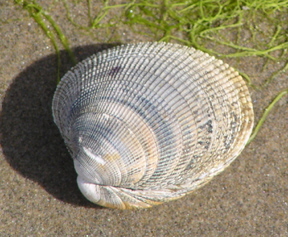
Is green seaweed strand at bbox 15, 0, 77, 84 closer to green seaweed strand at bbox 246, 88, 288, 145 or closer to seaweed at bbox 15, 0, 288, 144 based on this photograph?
seaweed at bbox 15, 0, 288, 144

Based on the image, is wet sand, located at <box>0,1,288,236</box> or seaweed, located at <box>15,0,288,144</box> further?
seaweed, located at <box>15,0,288,144</box>

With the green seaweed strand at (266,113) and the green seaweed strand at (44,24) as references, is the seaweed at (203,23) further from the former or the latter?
the green seaweed strand at (266,113)

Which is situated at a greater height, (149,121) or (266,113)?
(149,121)

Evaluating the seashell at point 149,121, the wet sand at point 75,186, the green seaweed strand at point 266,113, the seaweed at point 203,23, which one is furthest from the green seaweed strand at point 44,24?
the green seaweed strand at point 266,113

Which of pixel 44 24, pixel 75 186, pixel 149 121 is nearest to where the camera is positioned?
pixel 149 121

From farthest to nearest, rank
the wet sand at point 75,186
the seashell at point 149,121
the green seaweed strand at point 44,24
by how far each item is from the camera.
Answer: the green seaweed strand at point 44,24, the wet sand at point 75,186, the seashell at point 149,121

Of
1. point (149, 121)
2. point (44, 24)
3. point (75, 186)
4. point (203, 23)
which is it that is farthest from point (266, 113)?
point (44, 24)

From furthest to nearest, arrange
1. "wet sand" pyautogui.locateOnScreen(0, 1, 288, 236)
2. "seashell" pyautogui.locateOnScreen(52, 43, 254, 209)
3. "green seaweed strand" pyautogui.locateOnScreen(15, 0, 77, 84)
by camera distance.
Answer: "green seaweed strand" pyautogui.locateOnScreen(15, 0, 77, 84), "wet sand" pyautogui.locateOnScreen(0, 1, 288, 236), "seashell" pyautogui.locateOnScreen(52, 43, 254, 209)

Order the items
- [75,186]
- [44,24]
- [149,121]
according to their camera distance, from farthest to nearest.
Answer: [44,24] → [75,186] → [149,121]

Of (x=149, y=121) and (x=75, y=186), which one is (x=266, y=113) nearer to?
(x=149, y=121)

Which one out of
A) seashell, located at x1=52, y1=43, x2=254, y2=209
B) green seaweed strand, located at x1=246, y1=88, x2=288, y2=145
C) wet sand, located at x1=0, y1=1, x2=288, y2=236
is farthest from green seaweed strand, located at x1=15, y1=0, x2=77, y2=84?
green seaweed strand, located at x1=246, y1=88, x2=288, y2=145
